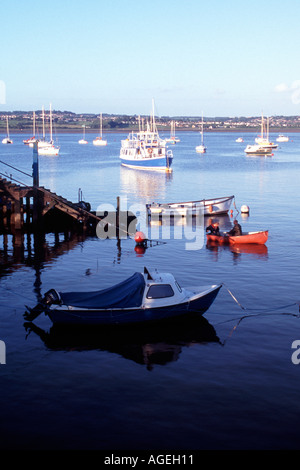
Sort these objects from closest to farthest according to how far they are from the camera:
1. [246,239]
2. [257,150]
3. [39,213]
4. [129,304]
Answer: [129,304] → [246,239] → [39,213] → [257,150]

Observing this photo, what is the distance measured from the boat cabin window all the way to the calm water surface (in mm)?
1650

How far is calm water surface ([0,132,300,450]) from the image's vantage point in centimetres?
1742

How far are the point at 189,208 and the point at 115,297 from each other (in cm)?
3437

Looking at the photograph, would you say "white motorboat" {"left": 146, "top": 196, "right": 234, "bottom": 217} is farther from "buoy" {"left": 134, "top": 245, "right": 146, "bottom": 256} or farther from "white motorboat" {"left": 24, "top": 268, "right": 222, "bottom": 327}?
"white motorboat" {"left": 24, "top": 268, "right": 222, "bottom": 327}

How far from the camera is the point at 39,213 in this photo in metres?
50.5

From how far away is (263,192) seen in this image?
287 feet

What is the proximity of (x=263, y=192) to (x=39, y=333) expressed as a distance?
220 feet

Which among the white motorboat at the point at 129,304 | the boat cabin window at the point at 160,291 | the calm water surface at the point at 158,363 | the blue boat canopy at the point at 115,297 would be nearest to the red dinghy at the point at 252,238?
the calm water surface at the point at 158,363

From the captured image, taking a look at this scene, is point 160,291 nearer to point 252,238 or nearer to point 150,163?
point 252,238

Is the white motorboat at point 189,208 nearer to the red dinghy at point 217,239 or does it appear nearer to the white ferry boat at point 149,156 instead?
the red dinghy at point 217,239

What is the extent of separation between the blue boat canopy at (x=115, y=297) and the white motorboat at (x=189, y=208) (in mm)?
32270

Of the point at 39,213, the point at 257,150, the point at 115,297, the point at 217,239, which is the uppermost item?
the point at 257,150

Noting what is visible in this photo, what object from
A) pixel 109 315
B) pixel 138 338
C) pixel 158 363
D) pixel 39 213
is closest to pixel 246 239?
pixel 39 213

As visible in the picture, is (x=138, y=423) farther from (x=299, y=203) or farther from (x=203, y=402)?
(x=299, y=203)
